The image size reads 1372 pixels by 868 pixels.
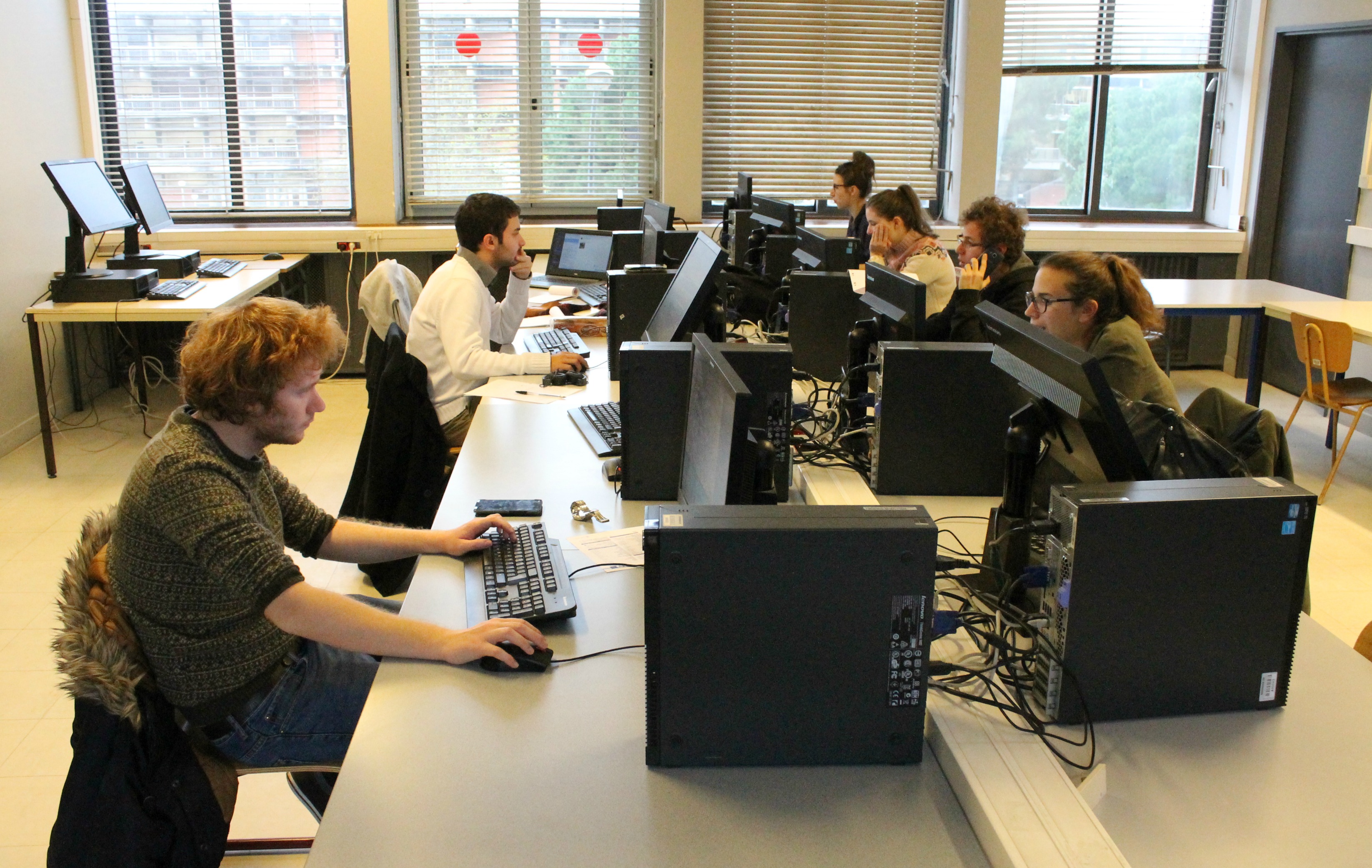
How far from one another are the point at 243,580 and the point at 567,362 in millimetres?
1925

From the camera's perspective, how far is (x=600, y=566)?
1.95 m

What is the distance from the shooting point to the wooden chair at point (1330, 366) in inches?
169

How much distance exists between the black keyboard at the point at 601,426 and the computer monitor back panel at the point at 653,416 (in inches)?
6.2

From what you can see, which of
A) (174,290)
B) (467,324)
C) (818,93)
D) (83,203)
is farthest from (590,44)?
(467,324)

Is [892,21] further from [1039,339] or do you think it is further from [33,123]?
[1039,339]

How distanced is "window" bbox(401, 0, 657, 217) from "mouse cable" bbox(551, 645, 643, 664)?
508cm

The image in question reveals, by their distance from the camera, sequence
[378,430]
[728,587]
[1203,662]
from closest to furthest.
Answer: [728,587] → [1203,662] → [378,430]

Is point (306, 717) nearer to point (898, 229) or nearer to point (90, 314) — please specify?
point (898, 229)

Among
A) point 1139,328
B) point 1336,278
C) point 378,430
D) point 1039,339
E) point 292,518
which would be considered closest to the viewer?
point 1039,339

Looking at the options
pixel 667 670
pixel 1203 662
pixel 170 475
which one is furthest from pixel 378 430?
pixel 1203 662

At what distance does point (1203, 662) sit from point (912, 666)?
0.44 meters

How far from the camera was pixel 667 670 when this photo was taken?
1294 mm

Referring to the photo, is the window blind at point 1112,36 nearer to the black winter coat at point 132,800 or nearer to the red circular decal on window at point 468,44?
the red circular decal on window at point 468,44

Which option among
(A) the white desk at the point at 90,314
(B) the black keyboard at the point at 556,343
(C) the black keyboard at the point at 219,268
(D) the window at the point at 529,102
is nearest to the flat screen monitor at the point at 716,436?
(B) the black keyboard at the point at 556,343
